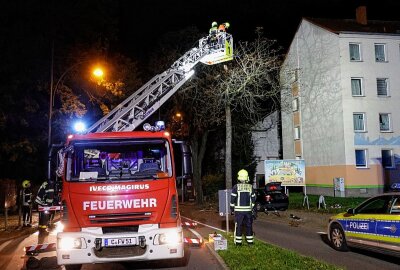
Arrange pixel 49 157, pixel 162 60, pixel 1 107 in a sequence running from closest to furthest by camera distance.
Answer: pixel 49 157, pixel 1 107, pixel 162 60

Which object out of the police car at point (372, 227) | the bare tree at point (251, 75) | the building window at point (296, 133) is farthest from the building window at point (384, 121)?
the police car at point (372, 227)

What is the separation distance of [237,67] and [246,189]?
10.8 m

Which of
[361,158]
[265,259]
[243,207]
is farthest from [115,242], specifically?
[361,158]

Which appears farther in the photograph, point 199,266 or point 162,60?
point 162,60

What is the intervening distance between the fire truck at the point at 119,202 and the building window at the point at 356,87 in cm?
2639

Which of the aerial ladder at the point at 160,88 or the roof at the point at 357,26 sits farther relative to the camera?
the roof at the point at 357,26

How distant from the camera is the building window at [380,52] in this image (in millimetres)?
32438

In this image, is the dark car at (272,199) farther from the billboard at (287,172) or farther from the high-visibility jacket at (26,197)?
the high-visibility jacket at (26,197)

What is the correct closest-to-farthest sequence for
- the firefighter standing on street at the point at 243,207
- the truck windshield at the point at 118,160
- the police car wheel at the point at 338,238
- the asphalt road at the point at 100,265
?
the truck windshield at the point at 118,160, the asphalt road at the point at 100,265, the police car wheel at the point at 338,238, the firefighter standing on street at the point at 243,207

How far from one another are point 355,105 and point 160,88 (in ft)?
60.3

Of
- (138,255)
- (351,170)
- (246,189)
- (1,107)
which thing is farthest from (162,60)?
(138,255)

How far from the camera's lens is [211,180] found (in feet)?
114

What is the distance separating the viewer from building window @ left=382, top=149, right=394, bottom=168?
31.8m

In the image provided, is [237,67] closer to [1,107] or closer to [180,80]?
[180,80]
